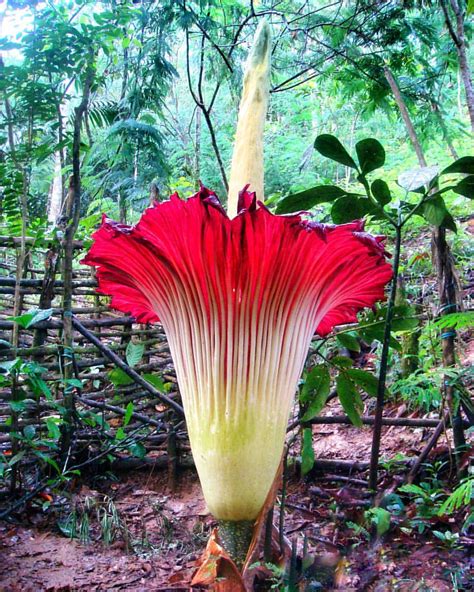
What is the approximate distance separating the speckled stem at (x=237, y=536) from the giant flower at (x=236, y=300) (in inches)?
0.4

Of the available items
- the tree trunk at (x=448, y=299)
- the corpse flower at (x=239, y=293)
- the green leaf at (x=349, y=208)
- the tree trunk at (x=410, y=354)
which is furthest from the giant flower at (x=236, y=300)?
the tree trunk at (x=410, y=354)

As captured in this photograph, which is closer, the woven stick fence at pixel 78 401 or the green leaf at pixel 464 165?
the green leaf at pixel 464 165

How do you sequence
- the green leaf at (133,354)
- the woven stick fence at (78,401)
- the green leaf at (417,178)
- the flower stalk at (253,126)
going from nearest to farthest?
the flower stalk at (253,126) → the green leaf at (417,178) → the woven stick fence at (78,401) → the green leaf at (133,354)

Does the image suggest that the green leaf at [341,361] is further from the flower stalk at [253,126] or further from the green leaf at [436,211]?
the flower stalk at [253,126]

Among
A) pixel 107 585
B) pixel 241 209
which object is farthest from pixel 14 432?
pixel 241 209

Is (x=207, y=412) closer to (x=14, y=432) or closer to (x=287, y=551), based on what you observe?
(x=287, y=551)

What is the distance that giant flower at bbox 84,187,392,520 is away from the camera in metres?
0.50

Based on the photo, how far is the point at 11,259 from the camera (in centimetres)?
600

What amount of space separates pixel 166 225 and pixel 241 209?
8 centimetres

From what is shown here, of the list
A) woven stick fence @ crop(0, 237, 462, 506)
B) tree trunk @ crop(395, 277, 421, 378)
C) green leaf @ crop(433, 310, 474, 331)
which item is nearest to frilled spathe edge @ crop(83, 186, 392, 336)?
Answer: green leaf @ crop(433, 310, 474, 331)

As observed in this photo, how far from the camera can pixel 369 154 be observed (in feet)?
2.95

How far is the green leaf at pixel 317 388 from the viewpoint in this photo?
114 centimetres

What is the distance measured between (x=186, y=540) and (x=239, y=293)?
104 centimetres

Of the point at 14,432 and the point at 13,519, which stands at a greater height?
the point at 14,432
